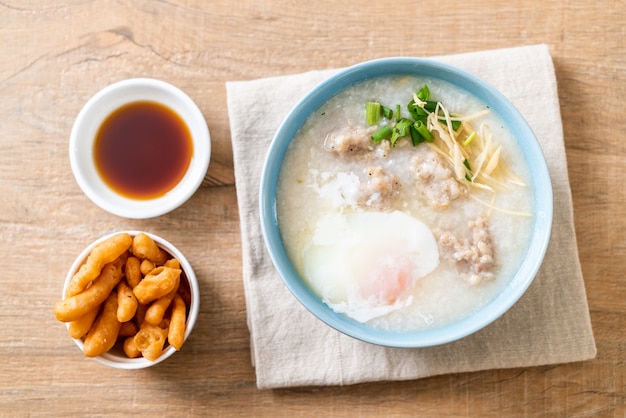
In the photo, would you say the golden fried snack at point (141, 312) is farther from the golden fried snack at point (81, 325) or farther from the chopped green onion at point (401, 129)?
the chopped green onion at point (401, 129)

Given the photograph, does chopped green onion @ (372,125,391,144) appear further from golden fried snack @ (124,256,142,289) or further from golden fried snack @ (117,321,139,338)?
golden fried snack @ (117,321,139,338)

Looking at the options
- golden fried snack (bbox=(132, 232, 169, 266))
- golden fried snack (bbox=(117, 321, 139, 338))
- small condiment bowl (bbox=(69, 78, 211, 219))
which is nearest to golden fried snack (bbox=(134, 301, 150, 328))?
golden fried snack (bbox=(117, 321, 139, 338))

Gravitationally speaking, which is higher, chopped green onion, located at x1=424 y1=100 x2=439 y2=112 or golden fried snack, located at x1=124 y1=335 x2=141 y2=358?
chopped green onion, located at x1=424 y1=100 x2=439 y2=112

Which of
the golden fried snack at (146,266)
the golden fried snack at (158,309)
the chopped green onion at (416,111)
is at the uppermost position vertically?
the chopped green onion at (416,111)

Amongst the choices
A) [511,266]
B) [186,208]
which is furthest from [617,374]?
[186,208]

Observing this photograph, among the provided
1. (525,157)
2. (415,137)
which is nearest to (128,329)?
(415,137)

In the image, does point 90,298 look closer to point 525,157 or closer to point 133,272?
point 133,272

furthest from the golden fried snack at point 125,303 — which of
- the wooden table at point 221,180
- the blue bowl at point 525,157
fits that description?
the blue bowl at point 525,157

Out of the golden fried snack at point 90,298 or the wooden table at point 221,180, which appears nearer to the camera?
the golden fried snack at point 90,298
